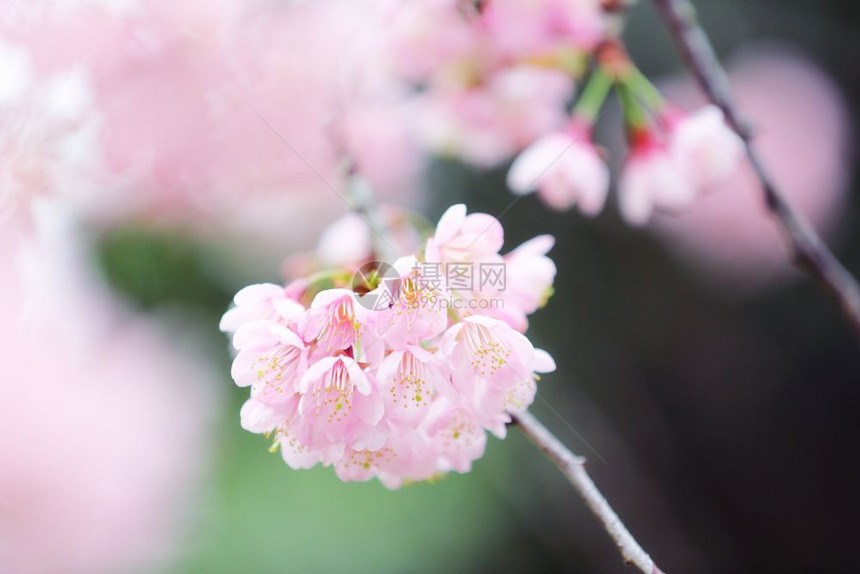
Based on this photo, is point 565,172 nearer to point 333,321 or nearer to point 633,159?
point 633,159

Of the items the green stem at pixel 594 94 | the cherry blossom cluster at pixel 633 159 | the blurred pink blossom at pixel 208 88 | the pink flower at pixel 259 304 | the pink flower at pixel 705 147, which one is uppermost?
the blurred pink blossom at pixel 208 88

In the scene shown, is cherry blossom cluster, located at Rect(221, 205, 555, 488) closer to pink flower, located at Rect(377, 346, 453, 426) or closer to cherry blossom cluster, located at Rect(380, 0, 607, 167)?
pink flower, located at Rect(377, 346, 453, 426)

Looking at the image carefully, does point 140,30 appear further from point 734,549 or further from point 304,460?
point 734,549

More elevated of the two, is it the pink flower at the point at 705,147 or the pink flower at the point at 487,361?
the pink flower at the point at 705,147

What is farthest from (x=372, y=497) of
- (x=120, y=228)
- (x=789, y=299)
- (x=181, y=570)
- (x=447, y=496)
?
(x=789, y=299)

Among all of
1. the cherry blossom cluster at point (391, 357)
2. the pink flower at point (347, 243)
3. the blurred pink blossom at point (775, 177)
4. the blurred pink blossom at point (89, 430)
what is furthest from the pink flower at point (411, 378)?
the blurred pink blossom at point (775, 177)

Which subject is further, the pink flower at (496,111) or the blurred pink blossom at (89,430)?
the blurred pink blossom at (89,430)

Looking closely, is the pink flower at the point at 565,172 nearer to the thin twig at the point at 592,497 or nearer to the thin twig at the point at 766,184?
the thin twig at the point at 766,184
